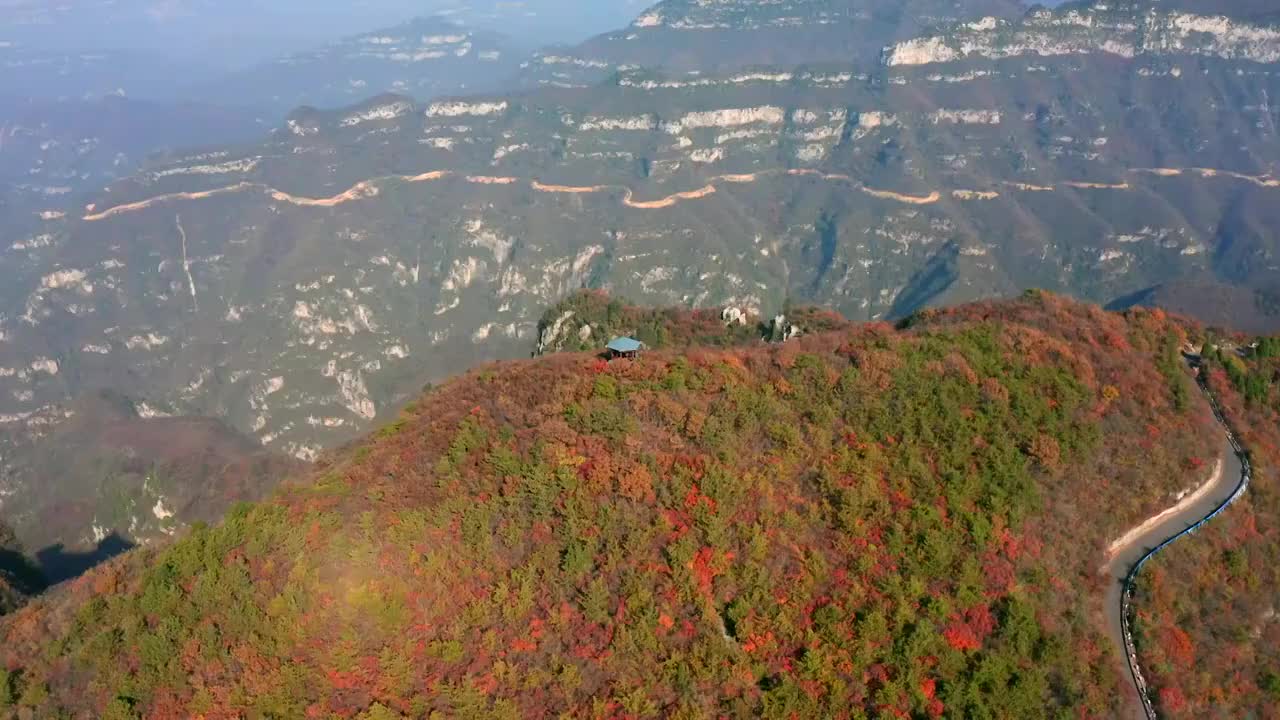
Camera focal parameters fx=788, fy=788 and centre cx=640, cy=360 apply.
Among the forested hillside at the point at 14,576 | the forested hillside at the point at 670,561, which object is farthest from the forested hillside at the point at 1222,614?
the forested hillside at the point at 14,576

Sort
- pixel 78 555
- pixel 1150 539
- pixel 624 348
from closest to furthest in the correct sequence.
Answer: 1. pixel 1150 539
2. pixel 624 348
3. pixel 78 555

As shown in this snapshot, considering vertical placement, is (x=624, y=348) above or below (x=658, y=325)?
above

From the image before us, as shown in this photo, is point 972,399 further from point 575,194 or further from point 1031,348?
point 575,194

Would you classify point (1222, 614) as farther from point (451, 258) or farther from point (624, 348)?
point (451, 258)

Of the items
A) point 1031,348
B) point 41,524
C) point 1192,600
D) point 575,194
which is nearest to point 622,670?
point 1192,600

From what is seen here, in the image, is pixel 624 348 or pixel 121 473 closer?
pixel 624 348

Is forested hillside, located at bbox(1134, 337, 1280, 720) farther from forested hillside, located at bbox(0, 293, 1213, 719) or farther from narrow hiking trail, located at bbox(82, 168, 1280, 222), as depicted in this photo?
Answer: narrow hiking trail, located at bbox(82, 168, 1280, 222)

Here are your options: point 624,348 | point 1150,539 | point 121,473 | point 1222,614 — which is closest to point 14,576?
point 121,473

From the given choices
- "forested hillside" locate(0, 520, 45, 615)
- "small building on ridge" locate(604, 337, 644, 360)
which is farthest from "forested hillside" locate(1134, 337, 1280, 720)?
"forested hillside" locate(0, 520, 45, 615)

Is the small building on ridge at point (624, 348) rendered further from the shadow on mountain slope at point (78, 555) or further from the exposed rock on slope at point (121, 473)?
the shadow on mountain slope at point (78, 555)
